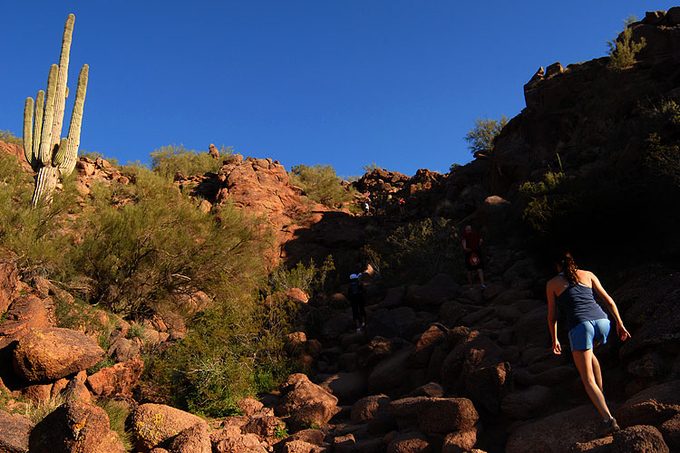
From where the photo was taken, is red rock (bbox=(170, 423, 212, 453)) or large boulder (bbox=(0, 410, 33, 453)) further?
red rock (bbox=(170, 423, 212, 453))

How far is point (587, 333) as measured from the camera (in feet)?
15.2

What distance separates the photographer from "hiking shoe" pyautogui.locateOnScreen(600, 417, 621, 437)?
430 cm

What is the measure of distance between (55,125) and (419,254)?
10641mm

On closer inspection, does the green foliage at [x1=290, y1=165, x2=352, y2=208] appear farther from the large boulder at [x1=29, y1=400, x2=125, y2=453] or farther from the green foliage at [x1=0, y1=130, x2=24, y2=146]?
the large boulder at [x1=29, y1=400, x2=125, y2=453]

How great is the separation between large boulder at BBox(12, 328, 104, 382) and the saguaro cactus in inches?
276

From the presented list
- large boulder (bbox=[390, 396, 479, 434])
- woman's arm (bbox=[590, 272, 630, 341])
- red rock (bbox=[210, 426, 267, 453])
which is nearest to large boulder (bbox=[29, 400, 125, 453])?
red rock (bbox=[210, 426, 267, 453])

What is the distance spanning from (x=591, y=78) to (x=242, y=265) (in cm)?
1440

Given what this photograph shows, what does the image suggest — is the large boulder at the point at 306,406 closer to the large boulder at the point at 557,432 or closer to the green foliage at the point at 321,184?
the large boulder at the point at 557,432

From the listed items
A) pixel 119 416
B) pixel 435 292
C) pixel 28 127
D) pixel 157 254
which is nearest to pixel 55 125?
pixel 28 127

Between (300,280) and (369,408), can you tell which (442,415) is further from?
(300,280)

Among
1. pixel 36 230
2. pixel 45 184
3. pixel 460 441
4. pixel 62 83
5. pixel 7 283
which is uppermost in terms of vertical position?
pixel 62 83

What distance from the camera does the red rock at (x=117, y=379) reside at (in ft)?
24.3

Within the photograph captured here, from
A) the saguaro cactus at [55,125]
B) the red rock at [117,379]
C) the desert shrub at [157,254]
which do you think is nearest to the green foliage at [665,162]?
the red rock at [117,379]

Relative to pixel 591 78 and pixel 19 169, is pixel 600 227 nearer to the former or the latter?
pixel 591 78
